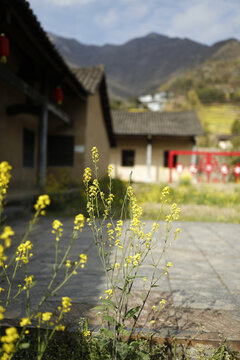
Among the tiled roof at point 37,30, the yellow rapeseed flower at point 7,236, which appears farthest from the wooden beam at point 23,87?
the yellow rapeseed flower at point 7,236

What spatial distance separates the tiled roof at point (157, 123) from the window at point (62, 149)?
7.34 metres

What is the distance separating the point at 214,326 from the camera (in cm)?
185

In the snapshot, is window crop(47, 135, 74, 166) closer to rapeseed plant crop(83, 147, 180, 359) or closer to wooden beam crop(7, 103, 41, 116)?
wooden beam crop(7, 103, 41, 116)

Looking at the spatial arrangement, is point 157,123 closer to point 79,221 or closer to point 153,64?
point 79,221

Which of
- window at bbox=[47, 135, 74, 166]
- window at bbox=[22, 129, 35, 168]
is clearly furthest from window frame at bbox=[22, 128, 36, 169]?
window at bbox=[47, 135, 74, 166]

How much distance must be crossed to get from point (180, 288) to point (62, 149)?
9145mm

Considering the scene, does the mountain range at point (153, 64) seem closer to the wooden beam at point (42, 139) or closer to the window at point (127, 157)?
the window at point (127, 157)

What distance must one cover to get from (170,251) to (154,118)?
1677cm

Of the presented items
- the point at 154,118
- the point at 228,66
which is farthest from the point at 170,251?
the point at 228,66

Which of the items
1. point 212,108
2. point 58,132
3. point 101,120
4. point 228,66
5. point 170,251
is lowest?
point 170,251

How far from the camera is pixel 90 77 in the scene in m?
11.9

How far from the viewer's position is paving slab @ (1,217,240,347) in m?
1.86

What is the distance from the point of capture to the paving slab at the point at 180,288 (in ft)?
6.11

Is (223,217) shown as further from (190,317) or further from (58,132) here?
(58,132)
